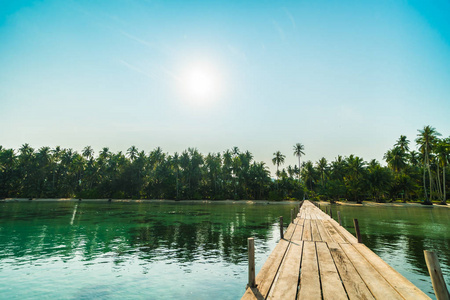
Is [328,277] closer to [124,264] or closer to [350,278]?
[350,278]

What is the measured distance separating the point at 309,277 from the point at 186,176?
77.7 metres

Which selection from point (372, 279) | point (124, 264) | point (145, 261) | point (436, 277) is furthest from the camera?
point (145, 261)

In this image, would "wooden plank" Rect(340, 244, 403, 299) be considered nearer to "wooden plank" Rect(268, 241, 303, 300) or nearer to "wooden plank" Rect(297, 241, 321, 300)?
"wooden plank" Rect(297, 241, 321, 300)

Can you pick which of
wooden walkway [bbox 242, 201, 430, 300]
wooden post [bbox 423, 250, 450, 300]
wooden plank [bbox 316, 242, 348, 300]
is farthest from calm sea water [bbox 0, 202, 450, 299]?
wooden post [bbox 423, 250, 450, 300]

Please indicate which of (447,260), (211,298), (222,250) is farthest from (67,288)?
(447,260)

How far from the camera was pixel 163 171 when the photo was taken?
268 ft

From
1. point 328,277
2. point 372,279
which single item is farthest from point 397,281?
point 328,277

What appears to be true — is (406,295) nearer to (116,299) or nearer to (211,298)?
(211,298)

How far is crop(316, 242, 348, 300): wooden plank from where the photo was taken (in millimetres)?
5461

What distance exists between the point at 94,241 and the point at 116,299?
1166 centimetres

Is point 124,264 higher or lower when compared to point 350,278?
lower

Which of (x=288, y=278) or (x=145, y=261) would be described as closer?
(x=288, y=278)

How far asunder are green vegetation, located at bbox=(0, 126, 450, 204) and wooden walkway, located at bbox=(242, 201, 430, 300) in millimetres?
67940

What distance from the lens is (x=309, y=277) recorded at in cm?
660
